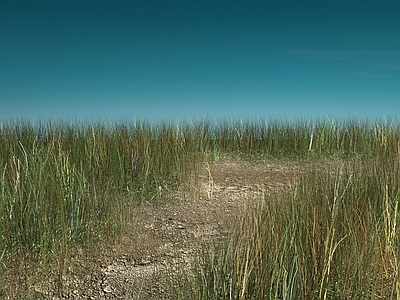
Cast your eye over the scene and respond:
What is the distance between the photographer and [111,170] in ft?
12.2

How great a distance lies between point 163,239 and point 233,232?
93cm

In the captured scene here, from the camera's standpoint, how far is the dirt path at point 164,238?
2.03 meters

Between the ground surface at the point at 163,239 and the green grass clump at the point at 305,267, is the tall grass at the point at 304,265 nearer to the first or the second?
the green grass clump at the point at 305,267

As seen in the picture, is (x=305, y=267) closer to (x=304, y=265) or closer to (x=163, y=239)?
(x=304, y=265)

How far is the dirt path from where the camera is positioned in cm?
203

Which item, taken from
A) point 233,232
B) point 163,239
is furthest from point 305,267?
point 163,239

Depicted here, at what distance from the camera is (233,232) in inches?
70.5

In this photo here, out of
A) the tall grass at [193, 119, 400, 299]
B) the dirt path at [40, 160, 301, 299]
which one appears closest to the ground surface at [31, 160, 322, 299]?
the dirt path at [40, 160, 301, 299]

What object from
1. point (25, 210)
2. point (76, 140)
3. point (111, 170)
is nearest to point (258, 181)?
point (111, 170)

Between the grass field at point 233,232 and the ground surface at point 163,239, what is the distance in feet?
0.34

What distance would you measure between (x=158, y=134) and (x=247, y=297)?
130 inches

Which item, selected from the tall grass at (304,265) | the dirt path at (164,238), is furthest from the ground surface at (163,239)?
the tall grass at (304,265)

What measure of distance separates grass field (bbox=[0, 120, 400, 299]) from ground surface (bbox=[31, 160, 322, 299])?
105 mm

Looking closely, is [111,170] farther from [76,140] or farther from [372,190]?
[372,190]
